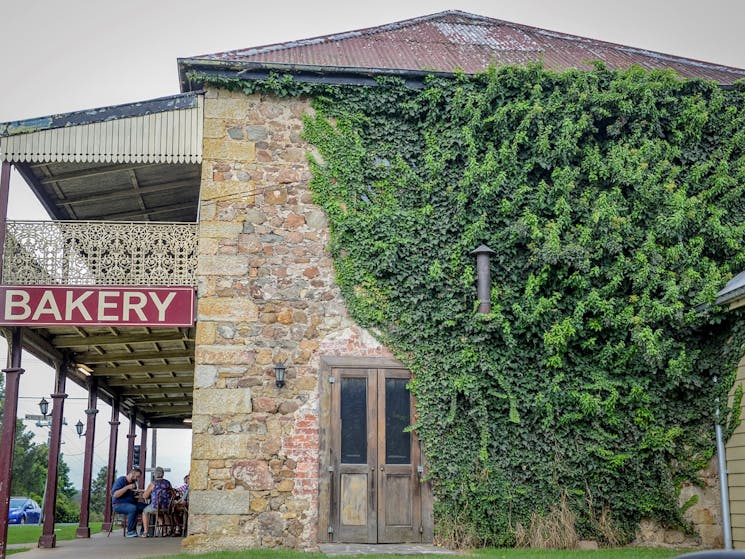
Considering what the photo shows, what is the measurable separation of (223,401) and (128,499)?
18.1 ft

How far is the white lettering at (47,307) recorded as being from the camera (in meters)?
10.6

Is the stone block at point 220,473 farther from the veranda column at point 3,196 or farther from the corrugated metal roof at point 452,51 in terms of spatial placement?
the corrugated metal roof at point 452,51

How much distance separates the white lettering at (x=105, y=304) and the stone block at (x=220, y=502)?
2.54 metres

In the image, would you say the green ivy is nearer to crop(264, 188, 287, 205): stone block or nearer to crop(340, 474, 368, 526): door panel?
crop(264, 188, 287, 205): stone block

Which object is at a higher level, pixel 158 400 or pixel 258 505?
pixel 158 400

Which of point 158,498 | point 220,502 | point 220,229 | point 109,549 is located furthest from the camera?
point 158,498

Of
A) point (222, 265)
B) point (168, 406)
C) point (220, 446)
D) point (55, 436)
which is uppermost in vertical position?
point (222, 265)

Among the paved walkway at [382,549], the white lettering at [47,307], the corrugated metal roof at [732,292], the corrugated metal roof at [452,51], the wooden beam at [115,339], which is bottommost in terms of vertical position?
the paved walkway at [382,549]

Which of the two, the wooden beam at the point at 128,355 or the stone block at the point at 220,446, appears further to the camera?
the wooden beam at the point at 128,355

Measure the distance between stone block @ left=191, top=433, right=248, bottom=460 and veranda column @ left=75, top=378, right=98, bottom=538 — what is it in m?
5.74

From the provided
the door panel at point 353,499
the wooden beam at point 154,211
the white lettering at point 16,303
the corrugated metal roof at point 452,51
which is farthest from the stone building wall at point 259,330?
the wooden beam at point 154,211

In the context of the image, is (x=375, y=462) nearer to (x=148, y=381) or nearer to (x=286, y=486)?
(x=286, y=486)

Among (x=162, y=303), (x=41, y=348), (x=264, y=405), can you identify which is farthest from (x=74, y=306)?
(x=264, y=405)

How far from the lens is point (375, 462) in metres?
10.8
